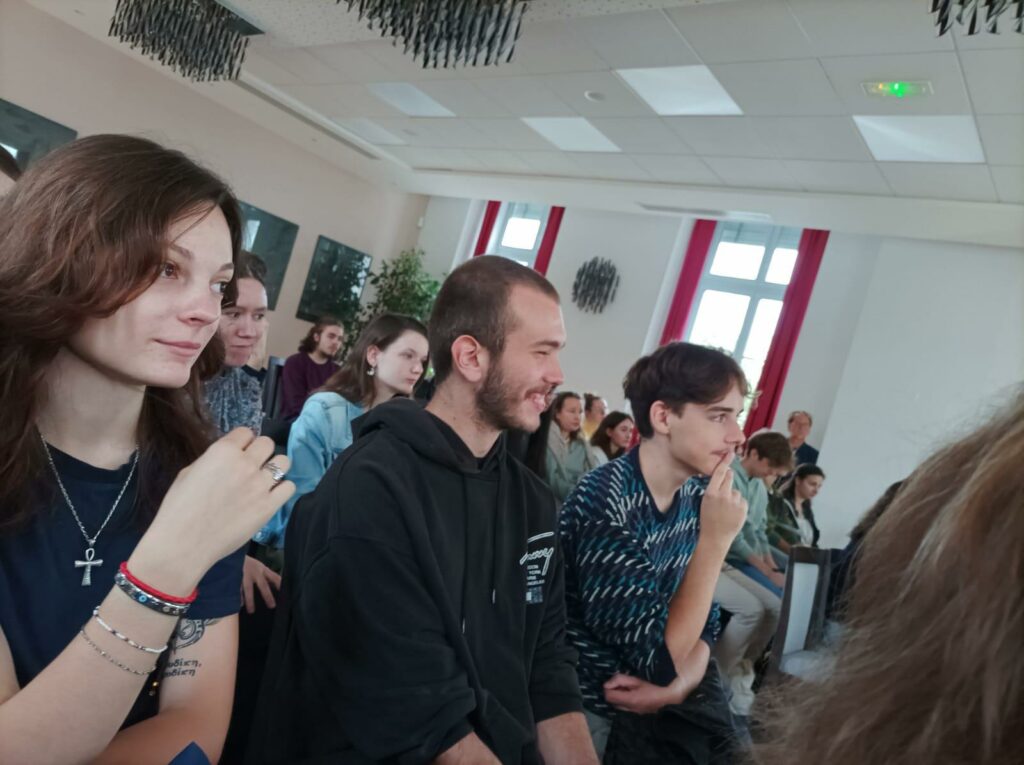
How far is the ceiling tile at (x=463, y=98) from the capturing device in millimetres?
6078

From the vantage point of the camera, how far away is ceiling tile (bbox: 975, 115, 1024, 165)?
4430 mm

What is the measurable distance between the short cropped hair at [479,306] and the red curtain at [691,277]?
6.90 meters

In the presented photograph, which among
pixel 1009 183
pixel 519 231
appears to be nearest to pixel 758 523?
pixel 1009 183

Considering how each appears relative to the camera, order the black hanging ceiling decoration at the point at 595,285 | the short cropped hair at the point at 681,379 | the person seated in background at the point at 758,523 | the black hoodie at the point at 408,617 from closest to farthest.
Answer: the black hoodie at the point at 408,617, the short cropped hair at the point at 681,379, the person seated in background at the point at 758,523, the black hanging ceiling decoration at the point at 595,285

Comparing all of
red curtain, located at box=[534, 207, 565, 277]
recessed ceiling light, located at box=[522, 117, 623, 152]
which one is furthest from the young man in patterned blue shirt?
red curtain, located at box=[534, 207, 565, 277]

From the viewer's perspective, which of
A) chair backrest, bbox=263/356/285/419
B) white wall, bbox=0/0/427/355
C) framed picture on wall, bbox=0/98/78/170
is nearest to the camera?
chair backrest, bbox=263/356/285/419

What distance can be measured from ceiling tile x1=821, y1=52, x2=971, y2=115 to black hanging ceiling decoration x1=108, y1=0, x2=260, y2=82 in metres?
4.35

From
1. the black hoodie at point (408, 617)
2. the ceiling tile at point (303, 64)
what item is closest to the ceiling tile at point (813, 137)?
the ceiling tile at point (303, 64)

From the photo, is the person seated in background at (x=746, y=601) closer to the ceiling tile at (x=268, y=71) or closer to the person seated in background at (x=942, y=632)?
the person seated in background at (x=942, y=632)

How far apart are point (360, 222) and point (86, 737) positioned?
978 cm

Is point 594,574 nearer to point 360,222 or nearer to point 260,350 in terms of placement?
point 260,350

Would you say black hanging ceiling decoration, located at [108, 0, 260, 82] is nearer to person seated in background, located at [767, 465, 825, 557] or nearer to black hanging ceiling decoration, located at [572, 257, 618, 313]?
black hanging ceiling decoration, located at [572, 257, 618, 313]

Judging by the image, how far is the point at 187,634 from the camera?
44.1 inches

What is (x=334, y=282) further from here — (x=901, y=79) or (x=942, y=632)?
(x=942, y=632)
